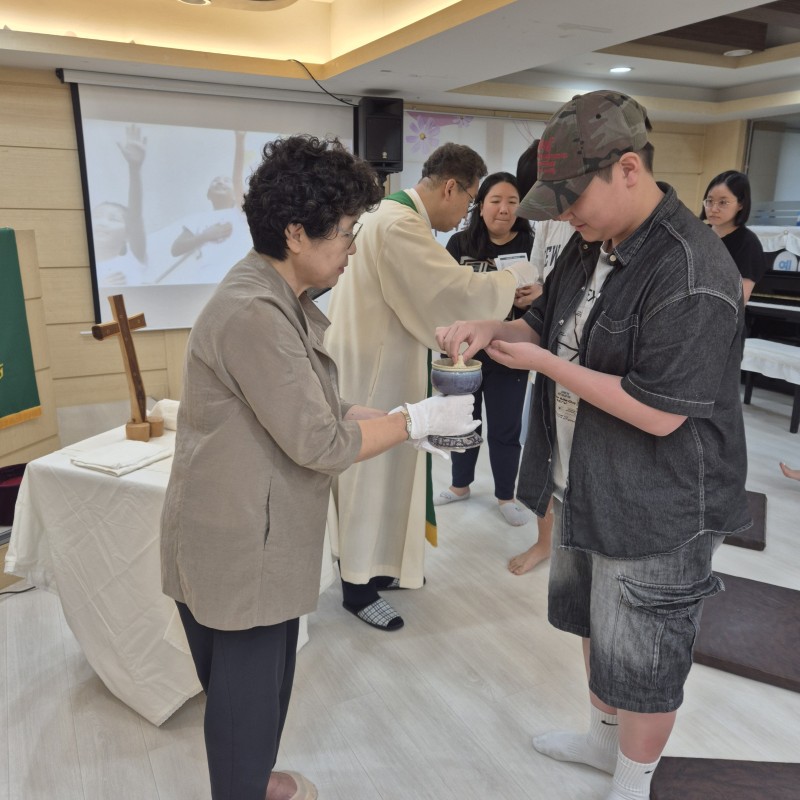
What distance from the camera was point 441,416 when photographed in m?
1.38

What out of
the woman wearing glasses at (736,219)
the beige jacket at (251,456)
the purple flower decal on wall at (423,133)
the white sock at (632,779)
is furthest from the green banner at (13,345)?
the purple flower decal on wall at (423,133)

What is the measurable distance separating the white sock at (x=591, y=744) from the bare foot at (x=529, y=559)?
916mm

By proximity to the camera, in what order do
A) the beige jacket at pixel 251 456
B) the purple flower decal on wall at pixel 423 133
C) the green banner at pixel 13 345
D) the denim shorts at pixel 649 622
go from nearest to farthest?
the beige jacket at pixel 251 456, the denim shorts at pixel 649 622, the green banner at pixel 13 345, the purple flower decal on wall at pixel 423 133

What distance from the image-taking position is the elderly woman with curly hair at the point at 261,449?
109cm

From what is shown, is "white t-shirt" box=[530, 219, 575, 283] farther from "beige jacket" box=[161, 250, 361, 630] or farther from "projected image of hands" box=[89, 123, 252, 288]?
"projected image of hands" box=[89, 123, 252, 288]

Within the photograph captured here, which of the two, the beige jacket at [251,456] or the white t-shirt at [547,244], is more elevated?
the white t-shirt at [547,244]

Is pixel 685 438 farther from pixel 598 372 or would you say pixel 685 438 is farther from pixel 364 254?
pixel 364 254

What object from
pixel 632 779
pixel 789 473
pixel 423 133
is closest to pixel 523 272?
pixel 632 779

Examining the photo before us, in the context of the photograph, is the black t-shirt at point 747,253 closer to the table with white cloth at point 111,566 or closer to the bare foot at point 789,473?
the bare foot at point 789,473

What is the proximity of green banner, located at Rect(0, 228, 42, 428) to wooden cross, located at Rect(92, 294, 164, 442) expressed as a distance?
612 mm

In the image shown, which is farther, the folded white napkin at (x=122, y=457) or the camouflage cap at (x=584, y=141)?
the folded white napkin at (x=122, y=457)

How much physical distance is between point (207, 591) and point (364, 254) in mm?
1200

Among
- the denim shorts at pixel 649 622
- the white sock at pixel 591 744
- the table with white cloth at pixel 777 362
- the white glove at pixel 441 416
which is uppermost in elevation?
the white glove at pixel 441 416

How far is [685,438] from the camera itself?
121 centimetres
